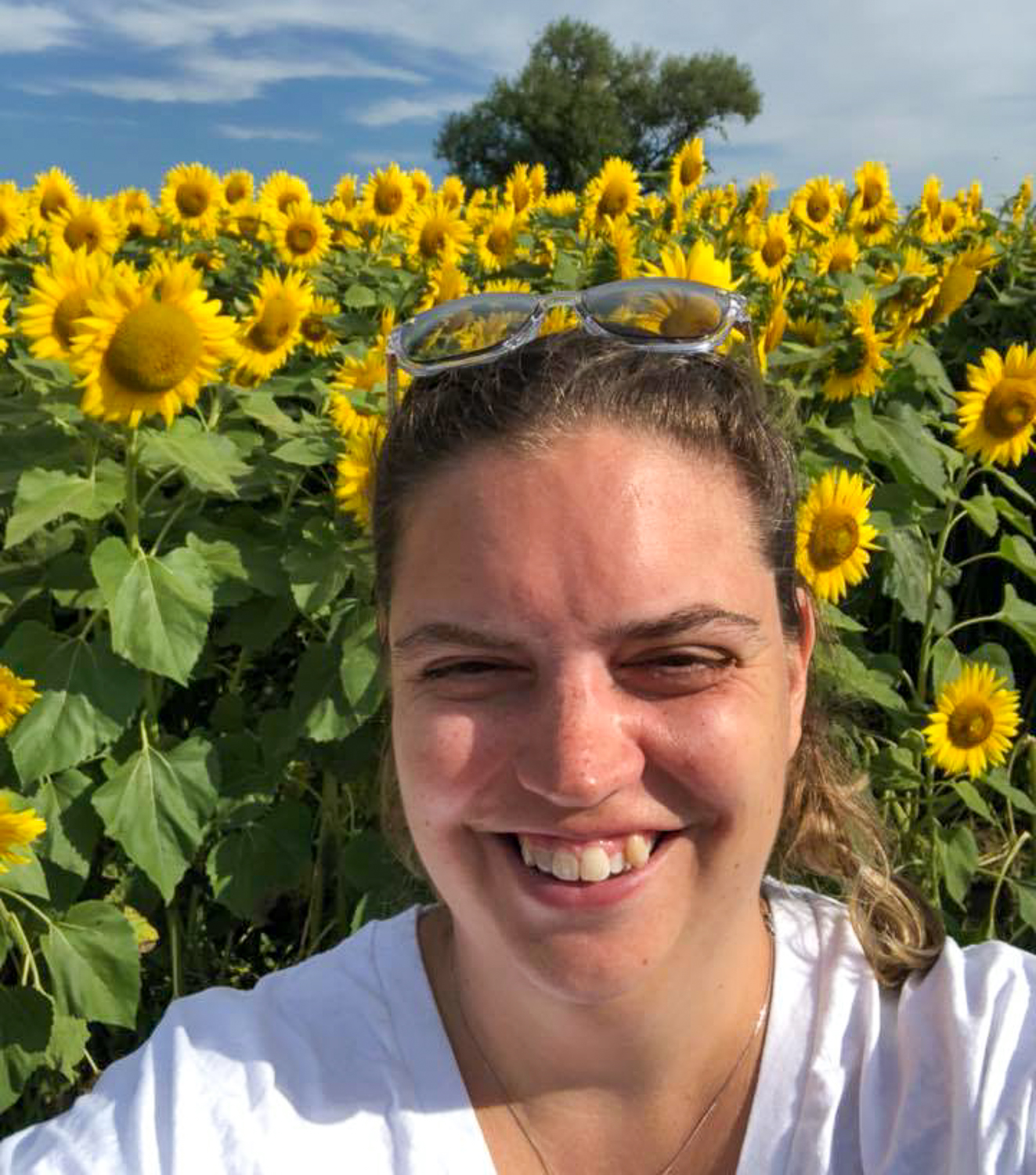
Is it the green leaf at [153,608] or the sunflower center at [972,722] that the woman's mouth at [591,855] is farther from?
the sunflower center at [972,722]

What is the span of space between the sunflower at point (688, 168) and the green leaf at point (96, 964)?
3768 mm

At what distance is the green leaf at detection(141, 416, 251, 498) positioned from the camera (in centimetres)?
227

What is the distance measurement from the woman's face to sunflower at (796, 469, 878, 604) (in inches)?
44.9

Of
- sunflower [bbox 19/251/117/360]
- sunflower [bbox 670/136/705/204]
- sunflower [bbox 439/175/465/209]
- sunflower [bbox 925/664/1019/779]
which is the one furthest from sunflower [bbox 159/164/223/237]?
sunflower [bbox 925/664/1019/779]

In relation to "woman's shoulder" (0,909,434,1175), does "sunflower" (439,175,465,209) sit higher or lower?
higher

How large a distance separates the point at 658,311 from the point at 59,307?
4.67ft

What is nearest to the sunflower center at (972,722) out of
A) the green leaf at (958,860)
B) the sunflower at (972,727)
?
the sunflower at (972,727)

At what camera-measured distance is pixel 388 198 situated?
16.3ft

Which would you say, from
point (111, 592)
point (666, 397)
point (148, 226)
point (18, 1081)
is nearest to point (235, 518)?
point (111, 592)

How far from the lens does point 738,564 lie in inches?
51.2

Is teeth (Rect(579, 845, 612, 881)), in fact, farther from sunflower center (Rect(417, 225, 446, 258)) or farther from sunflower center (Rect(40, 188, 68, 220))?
sunflower center (Rect(40, 188, 68, 220))

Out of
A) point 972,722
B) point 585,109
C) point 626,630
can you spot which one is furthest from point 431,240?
point 585,109

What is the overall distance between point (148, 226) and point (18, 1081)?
362 cm

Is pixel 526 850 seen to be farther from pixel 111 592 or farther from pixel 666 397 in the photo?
pixel 111 592
